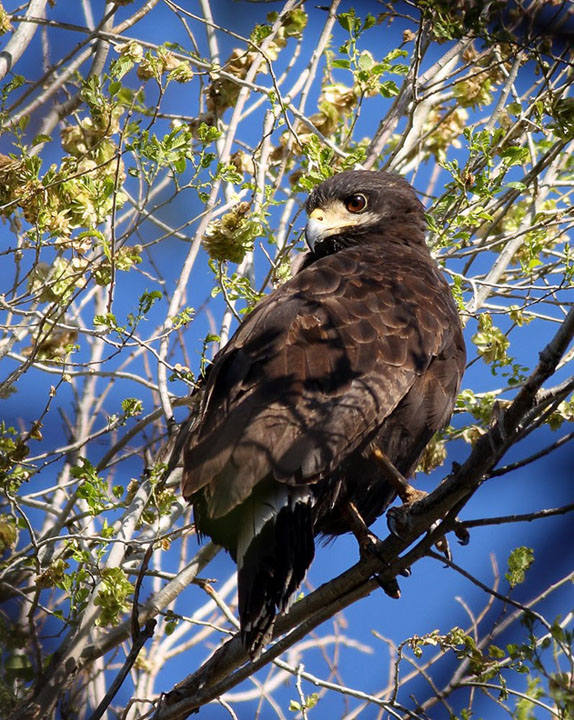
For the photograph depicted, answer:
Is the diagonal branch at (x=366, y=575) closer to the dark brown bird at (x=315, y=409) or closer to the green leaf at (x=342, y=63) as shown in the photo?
the dark brown bird at (x=315, y=409)

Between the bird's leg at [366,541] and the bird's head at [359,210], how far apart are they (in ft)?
4.70

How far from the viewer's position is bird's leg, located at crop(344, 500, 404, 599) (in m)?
3.37

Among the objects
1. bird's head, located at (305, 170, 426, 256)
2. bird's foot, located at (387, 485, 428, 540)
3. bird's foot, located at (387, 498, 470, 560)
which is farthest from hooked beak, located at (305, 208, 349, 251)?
bird's foot, located at (387, 485, 428, 540)

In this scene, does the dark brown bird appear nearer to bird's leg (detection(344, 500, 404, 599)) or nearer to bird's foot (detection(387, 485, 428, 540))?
bird's leg (detection(344, 500, 404, 599))

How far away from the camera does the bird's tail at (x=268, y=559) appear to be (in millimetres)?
3188

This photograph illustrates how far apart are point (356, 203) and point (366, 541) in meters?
1.87

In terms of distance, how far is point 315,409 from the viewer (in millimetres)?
3379

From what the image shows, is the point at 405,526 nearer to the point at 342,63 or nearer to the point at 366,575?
the point at 366,575

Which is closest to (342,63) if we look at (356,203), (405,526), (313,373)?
(356,203)

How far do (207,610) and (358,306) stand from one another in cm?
252

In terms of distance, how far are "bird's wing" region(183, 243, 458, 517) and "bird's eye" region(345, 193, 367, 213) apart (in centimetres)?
90

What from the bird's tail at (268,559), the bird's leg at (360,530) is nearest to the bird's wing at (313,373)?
the bird's tail at (268,559)

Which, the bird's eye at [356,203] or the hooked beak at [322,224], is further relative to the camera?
the bird's eye at [356,203]

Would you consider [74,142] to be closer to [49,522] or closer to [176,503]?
[176,503]
